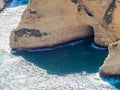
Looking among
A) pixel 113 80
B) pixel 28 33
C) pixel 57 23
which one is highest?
pixel 113 80

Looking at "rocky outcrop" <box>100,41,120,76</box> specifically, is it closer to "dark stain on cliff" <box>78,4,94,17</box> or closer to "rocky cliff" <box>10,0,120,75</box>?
"rocky cliff" <box>10,0,120,75</box>

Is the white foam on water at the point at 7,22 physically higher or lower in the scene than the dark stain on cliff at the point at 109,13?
lower

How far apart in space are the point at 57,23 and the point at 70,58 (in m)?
2.40

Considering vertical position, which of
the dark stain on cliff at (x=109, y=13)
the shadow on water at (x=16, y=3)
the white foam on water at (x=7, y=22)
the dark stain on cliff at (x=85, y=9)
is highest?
the dark stain on cliff at (x=109, y=13)

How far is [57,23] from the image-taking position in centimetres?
2606

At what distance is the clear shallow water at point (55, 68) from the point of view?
2170cm

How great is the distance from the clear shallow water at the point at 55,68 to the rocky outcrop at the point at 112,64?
1.63 feet

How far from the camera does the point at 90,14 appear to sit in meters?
25.4

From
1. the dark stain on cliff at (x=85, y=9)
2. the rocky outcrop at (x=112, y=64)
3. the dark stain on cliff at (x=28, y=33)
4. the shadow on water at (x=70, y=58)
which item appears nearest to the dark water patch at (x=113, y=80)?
the rocky outcrop at (x=112, y=64)

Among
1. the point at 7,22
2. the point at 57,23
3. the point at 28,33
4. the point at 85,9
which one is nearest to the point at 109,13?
the point at 85,9

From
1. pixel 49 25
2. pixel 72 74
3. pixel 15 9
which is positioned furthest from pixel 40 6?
pixel 15 9

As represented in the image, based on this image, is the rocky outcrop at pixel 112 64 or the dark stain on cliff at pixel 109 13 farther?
the dark stain on cliff at pixel 109 13

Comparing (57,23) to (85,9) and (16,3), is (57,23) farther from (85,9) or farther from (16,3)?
(16,3)

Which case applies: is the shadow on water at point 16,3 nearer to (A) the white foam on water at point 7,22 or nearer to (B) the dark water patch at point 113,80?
(A) the white foam on water at point 7,22
